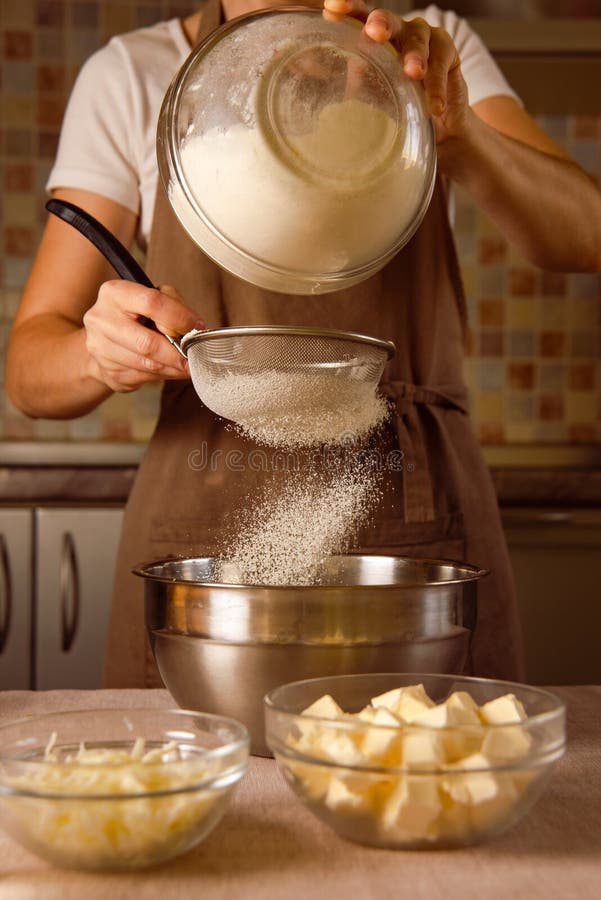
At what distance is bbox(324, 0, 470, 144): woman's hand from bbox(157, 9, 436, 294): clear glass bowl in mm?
12

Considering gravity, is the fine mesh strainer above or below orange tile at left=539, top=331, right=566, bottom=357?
below

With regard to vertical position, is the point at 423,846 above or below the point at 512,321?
below

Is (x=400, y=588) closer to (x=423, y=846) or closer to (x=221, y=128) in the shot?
(x=423, y=846)

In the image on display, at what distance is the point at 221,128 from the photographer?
69 cm

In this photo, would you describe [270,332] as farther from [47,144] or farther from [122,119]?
[47,144]

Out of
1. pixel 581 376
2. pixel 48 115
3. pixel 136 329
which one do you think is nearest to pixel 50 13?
pixel 48 115

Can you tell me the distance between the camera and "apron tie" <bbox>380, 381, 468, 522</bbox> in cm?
108

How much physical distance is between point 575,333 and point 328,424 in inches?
65.9

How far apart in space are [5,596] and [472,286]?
1.28 m

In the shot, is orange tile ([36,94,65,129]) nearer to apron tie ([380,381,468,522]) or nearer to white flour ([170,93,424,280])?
apron tie ([380,381,468,522])

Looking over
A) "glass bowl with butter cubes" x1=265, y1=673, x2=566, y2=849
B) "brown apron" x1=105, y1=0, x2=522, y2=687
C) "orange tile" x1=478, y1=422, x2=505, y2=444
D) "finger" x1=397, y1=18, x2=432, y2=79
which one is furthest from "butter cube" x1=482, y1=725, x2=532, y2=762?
"orange tile" x1=478, y1=422, x2=505, y2=444

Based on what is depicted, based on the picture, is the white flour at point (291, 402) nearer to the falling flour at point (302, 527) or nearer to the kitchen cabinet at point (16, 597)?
the falling flour at point (302, 527)

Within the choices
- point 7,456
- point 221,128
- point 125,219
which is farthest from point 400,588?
point 7,456

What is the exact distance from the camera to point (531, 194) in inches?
42.2
